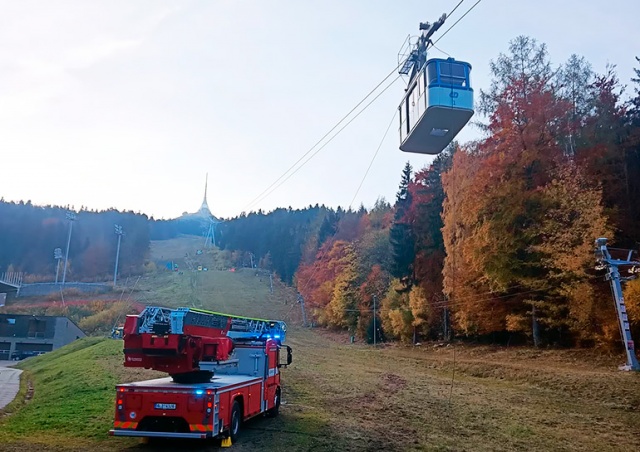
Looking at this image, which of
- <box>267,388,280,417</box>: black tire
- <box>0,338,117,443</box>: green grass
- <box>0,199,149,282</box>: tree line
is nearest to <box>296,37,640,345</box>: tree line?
<box>267,388,280,417</box>: black tire

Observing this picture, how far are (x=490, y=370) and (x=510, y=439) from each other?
14295 millimetres

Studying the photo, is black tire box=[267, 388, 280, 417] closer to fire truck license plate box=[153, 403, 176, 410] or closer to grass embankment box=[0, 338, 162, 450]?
grass embankment box=[0, 338, 162, 450]

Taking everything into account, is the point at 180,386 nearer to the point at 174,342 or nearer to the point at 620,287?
the point at 174,342

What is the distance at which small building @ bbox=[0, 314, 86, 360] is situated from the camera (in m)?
58.2

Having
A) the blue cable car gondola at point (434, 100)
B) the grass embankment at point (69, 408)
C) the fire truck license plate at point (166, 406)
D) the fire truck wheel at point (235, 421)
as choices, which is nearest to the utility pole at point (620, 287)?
the blue cable car gondola at point (434, 100)

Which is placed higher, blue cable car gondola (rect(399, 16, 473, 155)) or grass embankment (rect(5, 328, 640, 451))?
blue cable car gondola (rect(399, 16, 473, 155))

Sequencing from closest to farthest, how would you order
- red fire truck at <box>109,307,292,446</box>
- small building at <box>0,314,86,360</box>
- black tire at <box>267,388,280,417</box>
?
1. red fire truck at <box>109,307,292,446</box>
2. black tire at <box>267,388,280,417</box>
3. small building at <box>0,314,86,360</box>

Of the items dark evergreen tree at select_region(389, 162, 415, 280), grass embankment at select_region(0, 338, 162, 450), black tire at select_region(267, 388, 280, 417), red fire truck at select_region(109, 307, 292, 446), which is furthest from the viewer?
dark evergreen tree at select_region(389, 162, 415, 280)

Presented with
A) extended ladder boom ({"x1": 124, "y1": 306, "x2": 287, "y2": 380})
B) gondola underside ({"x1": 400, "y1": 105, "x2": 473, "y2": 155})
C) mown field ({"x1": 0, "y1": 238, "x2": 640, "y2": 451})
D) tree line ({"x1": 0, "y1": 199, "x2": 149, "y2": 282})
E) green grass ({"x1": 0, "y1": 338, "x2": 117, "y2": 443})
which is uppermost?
tree line ({"x1": 0, "y1": 199, "x2": 149, "y2": 282})

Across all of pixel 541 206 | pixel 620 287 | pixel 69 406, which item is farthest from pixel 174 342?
pixel 541 206

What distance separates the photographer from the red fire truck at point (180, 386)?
10.0 metres

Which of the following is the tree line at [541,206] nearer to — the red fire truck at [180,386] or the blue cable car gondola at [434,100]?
the blue cable car gondola at [434,100]

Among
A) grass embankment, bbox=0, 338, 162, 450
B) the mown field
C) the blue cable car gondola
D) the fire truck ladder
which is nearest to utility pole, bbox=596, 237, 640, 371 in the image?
the mown field

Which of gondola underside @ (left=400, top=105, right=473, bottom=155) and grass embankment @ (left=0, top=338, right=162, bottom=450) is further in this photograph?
gondola underside @ (left=400, top=105, right=473, bottom=155)
